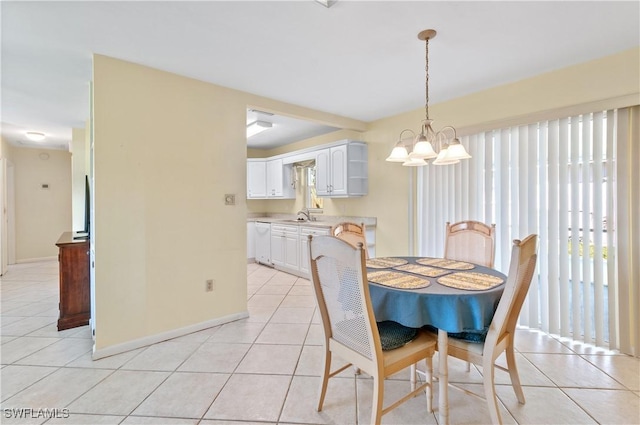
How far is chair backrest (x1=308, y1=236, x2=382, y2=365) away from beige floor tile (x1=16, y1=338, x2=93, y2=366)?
219 centimetres

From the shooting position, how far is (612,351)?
239cm

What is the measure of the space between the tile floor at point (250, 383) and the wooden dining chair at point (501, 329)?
0.33 metres

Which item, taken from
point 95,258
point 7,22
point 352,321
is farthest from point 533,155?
point 7,22

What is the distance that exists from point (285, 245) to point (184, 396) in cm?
326

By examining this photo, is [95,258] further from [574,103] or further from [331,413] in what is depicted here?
[574,103]

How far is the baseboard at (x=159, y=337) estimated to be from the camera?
2.35 metres

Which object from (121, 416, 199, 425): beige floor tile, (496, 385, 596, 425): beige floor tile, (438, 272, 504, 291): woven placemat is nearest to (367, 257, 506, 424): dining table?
(438, 272, 504, 291): woven placemat

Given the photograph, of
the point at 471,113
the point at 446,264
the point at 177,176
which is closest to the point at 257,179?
the point at 177,176

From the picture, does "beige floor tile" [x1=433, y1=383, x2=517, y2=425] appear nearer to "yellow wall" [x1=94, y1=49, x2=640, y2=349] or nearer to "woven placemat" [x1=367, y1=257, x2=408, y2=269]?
"woven placemat" [x1=367, y1=257, x2=408, y2=269]

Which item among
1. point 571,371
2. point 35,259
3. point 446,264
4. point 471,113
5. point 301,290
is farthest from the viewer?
point 35,259

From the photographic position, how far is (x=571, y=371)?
6.97 ft

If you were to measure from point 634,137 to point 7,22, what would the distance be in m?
4.64

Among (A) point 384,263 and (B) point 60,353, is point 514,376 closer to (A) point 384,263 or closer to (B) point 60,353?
(A) point 384,263

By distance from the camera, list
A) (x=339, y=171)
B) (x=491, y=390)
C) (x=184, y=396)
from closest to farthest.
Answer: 1. (x=491, y=390)
2. (x=184, y=396)
3. (x=339, y=171)
